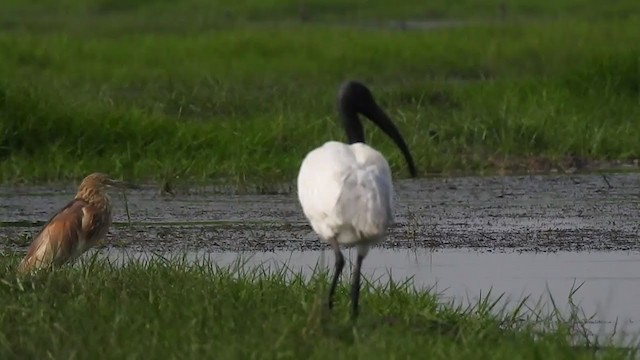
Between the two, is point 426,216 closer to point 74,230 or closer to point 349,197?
point 74,230

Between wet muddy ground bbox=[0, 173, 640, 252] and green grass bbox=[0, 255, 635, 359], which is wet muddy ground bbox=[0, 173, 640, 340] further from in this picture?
green grass bbox=[0, 255, 635, 359]

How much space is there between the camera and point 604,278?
832 centimetres

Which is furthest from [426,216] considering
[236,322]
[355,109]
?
[236,322]

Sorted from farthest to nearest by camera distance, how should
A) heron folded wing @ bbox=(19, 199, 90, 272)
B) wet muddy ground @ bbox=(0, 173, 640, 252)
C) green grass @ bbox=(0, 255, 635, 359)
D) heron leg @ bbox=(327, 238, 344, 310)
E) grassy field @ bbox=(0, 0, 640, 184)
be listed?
grassy field @ bbox=(0, 0, 640, 184) → wet muddy ground @ bbox=(0, 173, 640, 252) → heron folded wing @ bbox=(19, 199, 90, 272) → heron leg @ bbox=(327, 238, 344, 310) → green grass @ bbox=(0, 255, 635, 359)

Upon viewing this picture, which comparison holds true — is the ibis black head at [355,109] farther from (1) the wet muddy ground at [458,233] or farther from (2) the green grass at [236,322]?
(1) the wet muddy ground at [458,233]

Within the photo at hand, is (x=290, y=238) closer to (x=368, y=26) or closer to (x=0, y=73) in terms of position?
(x=0, y=73)

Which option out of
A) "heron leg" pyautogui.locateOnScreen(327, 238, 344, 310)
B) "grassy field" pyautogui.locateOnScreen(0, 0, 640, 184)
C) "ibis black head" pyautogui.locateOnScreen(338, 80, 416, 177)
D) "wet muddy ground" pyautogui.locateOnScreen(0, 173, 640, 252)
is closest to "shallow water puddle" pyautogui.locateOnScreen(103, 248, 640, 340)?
"wet muddy ground" pyautogui.locateOnScreen(0, 173, 640, 252)

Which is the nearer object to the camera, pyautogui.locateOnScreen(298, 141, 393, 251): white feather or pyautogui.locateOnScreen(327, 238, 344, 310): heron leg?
pyautogui.locateOnScreen(298, 141, 393, 251): white feather

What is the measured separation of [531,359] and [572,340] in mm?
640

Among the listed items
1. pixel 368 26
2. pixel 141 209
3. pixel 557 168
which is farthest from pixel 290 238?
pixel 368 26

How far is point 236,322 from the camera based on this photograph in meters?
6.14

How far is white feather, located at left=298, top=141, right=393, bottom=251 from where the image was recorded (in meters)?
6.38

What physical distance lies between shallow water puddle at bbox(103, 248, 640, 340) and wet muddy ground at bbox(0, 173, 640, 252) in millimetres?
263

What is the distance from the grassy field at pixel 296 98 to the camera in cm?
1232
